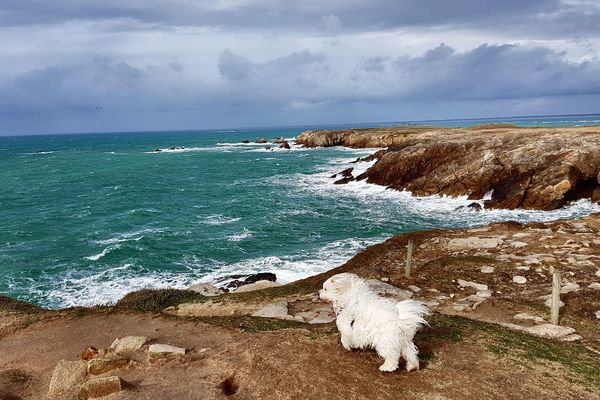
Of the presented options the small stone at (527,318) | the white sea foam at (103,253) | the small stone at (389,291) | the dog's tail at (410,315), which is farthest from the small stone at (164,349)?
the white sea foam at (103,253)

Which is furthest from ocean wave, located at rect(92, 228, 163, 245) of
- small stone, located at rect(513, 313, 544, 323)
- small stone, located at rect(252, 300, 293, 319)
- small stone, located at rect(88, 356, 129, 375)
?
small stone, located at rect(513, 313, 544, 323)

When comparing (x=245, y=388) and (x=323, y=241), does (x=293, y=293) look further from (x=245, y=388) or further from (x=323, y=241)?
(x=323, y=241)

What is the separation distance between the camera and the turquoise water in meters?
22.8

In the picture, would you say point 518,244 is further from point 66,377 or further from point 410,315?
point 66,377

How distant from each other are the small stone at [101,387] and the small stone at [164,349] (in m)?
1.31

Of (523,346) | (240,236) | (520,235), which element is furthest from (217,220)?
(523,346)

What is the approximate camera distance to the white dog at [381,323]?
25.0 ft

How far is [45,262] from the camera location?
25.0 meters

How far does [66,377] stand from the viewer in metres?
8.16

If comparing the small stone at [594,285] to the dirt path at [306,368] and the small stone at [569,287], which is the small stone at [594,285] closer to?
the small stone at [569,287]

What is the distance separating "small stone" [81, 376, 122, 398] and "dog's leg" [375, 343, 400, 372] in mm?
4479

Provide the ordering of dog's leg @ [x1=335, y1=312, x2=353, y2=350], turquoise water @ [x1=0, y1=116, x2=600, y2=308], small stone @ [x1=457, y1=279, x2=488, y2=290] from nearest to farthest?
dog's leg @ [x1=335, y1=312, x2=353, y2=350]
small stone @ [x1=457, y1=279, x2=488, y2=290]
turquoise water @ [x1=0, y1=116, x2=600, y2=308]

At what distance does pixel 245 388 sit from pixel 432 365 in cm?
339

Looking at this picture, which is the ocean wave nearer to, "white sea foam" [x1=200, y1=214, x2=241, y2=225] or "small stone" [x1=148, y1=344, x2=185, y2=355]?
"white sea foam" [x1=200, y1=214, x2=241, y2=225]
